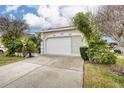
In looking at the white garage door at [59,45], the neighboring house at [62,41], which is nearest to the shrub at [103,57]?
the neighboring house at [62,41]

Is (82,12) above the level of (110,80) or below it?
above

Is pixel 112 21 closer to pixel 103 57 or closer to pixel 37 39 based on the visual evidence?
pixel 103 57

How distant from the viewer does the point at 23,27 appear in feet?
72.3

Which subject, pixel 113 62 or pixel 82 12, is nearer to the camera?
pixel 113 62

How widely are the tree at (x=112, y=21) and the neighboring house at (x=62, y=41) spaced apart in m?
5.55

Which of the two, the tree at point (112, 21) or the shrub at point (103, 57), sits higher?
the tree at point (112, 21)

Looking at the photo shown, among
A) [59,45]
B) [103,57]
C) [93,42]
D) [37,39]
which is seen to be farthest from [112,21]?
[37,39]

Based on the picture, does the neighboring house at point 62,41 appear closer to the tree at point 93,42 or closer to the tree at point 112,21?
the tree at point 93,42

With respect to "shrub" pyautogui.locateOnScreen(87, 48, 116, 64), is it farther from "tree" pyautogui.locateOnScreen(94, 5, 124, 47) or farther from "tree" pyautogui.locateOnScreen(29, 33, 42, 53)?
"tree" pyautogui.locateOnScreen(29, 33, 42, 53)

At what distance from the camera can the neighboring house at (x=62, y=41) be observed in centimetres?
1508

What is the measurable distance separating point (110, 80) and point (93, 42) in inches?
193

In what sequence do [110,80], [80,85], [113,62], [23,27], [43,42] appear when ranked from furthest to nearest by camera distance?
[23,27] → [43,42] → [113,62] → [110,80] → [80,85]
